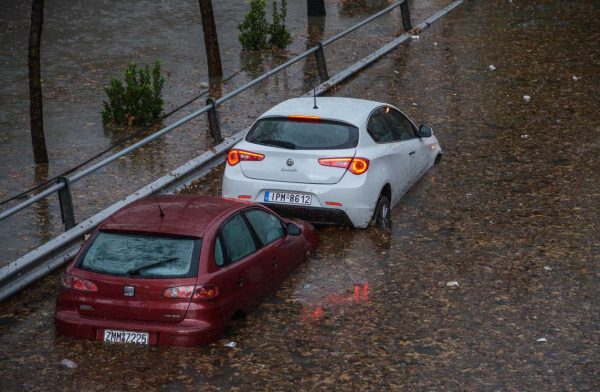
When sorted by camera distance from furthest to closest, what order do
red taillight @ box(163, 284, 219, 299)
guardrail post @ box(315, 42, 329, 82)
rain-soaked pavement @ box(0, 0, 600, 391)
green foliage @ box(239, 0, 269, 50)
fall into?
green foliage @ box(239, 0, 269, 50), guardrail post @ box(315, 42, 329, 82), red taillight @ box(163, 284, 219, 299), rain-soaked pavement @ box(0, 0, 600, 391)

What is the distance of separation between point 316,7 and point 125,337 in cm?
2058

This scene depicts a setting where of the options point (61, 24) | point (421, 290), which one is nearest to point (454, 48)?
point (61, 24)

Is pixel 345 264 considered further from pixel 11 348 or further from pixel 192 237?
pixel 11 348

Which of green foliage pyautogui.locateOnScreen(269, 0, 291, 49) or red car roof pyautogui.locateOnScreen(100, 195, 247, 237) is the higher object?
red car roof pyautogui.locateOnScreen(100, 195, 247, 237)

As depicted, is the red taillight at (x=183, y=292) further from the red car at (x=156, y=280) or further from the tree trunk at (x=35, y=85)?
the tree trunk at (x=35, y=85)

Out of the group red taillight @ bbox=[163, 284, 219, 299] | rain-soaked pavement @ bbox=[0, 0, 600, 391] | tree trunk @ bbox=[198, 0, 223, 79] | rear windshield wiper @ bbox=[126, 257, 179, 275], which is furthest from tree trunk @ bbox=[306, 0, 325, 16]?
red taillight @ bbox=[163, 284, 219, 299]

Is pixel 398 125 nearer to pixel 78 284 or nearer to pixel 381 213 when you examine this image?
pixel 381 213

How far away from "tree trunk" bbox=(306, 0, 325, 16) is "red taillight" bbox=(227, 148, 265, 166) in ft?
53.2

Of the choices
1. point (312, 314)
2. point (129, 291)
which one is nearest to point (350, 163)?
point (312, 314)

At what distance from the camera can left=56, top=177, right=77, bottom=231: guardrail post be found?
40.3ft

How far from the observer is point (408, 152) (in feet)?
47.6

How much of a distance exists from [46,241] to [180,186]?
3.02 m

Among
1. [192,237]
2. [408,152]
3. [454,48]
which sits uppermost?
[192,237]

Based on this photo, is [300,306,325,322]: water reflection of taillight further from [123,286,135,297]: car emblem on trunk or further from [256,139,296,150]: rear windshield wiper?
[256,139,296,150]: rear windshield wiper
